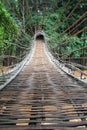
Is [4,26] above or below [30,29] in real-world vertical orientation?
below

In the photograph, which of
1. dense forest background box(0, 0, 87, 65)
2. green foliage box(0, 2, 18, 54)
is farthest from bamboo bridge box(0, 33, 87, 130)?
dense forest background box(0, 0, 87, 65)

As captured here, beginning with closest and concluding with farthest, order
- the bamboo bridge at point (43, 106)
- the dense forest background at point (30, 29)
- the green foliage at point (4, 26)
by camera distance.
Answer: the bamboo bridge at point (43, 106) → the green foliage at point (4, 26) → the dense forest background at point (30, 29)

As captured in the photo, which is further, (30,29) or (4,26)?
(30,29)

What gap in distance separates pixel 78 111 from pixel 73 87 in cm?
70

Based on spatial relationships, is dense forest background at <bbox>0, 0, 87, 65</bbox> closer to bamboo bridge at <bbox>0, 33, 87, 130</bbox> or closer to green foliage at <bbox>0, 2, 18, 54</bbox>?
green foliage at <bbox>0, 2, 18, 54</bbox>

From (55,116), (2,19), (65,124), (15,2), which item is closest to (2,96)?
(55,116)

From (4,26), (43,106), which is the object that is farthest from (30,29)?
(43,106)

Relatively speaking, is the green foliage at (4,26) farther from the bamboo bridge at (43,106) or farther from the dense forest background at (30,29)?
the bamboo bridge at (43,106)

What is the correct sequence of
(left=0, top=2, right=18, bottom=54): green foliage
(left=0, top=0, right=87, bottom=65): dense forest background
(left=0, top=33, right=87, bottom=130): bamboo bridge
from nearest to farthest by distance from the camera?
1. (left=0, top=33, right=87, bottom=130): bamboo bridge
2. (left=0, top=2, right=18, bottom=54): green foliage
3. (left=0, top=0, right=87, bottom=65): dense forest background

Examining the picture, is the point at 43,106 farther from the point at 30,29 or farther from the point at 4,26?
the point at 30,29

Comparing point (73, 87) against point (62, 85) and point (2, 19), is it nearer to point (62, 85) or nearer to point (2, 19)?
point (62, 85)

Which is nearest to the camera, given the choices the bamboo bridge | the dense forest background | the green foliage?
the bamboo bridge

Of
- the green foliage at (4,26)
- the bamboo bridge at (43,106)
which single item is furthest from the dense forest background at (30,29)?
the bamboo bridge at (43,106)

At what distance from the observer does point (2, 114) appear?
1220mm
